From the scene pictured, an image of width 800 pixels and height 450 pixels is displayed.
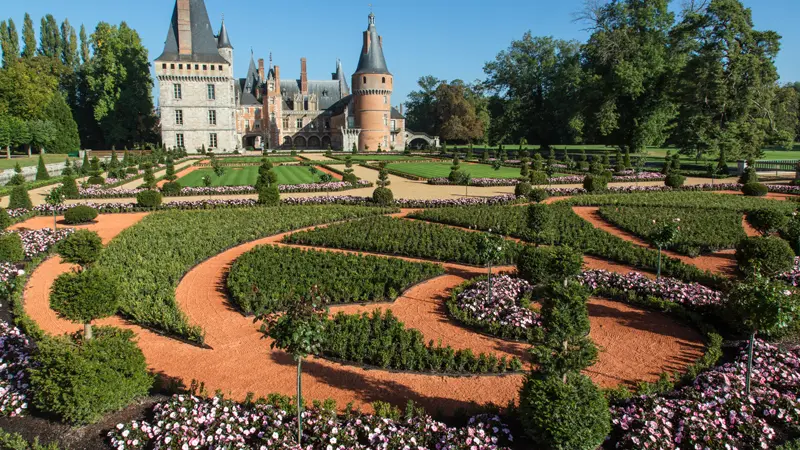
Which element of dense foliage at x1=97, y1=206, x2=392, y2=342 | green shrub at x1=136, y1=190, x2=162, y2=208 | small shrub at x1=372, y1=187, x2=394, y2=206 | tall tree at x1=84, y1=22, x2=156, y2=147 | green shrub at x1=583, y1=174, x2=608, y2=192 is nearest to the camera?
dense foliage at x1=97, y1=206, x2=392, y2=342

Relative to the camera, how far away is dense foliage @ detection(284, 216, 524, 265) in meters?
13.4

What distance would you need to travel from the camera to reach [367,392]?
7.13m

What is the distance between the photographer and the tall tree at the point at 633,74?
138 ft

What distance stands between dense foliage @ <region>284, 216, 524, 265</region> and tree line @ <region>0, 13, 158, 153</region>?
44.6 meters

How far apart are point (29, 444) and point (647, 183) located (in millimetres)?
31092

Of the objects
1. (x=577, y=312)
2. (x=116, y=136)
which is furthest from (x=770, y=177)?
(x=116, y=136)

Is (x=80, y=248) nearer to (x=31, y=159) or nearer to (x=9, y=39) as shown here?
(x=31, y=159)

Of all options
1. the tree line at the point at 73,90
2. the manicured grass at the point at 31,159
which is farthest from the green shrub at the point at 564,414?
the tree line at the point at 73,90

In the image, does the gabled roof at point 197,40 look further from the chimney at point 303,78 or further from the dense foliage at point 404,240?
the dense foliage at point 404,240

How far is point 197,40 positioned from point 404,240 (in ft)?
164

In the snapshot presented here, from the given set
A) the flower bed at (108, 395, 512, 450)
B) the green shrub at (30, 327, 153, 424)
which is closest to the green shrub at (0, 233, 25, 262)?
the green shrub at (30, 327, 153, 424)

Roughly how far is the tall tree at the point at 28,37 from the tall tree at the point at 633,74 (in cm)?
6118

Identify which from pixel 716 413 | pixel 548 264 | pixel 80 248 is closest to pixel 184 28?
pixel 80 248

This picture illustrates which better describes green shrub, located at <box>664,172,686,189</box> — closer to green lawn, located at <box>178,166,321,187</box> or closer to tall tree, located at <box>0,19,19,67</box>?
green lawn, located at <box>178,166,321,187</box>
